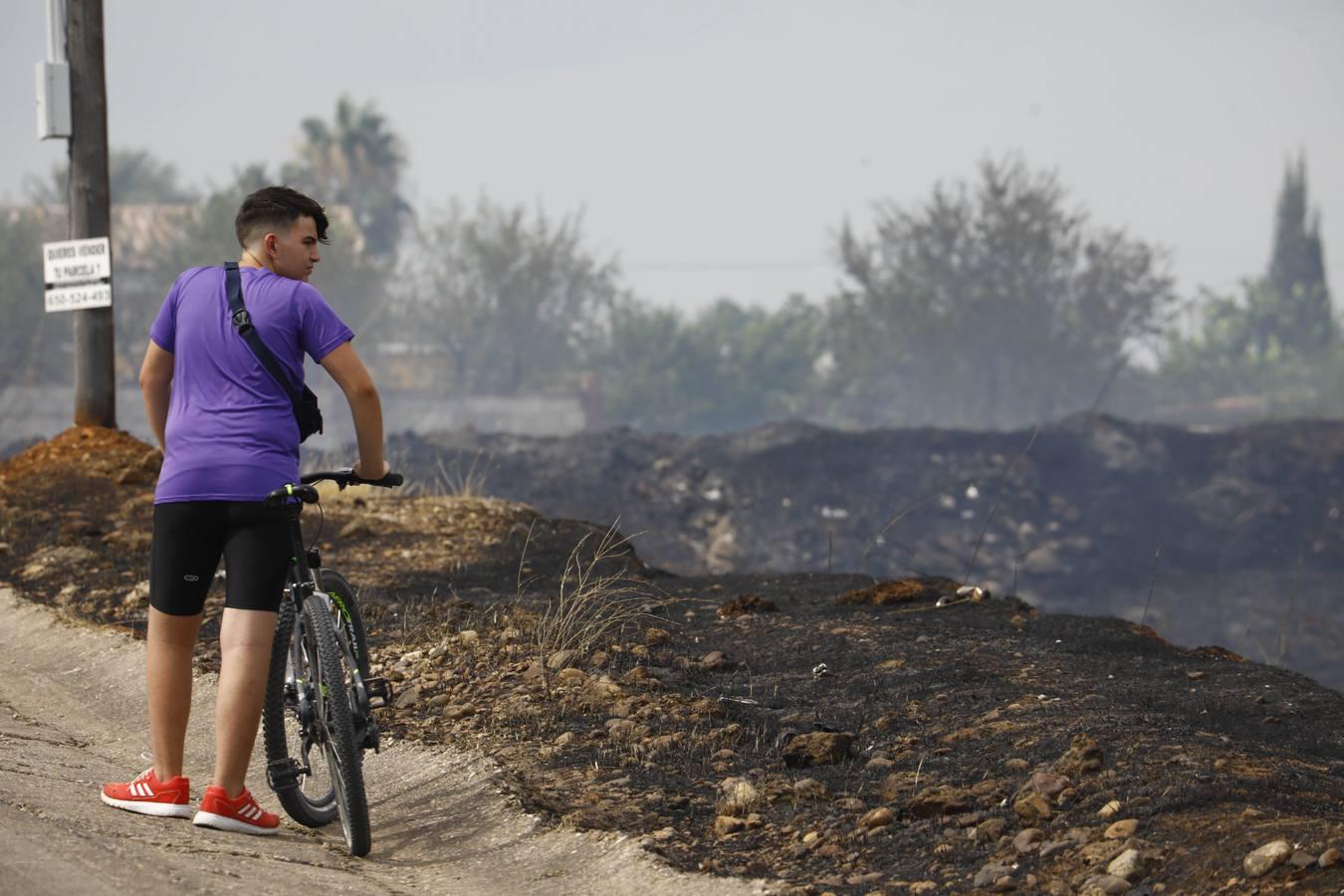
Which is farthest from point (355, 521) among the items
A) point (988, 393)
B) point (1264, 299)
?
point (1264, 299)

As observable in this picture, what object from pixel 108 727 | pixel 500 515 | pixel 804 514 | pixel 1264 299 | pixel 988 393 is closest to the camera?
pixel 108 727

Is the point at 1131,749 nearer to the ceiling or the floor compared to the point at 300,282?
nearer to the floor

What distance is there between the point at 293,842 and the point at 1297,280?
82226 mm

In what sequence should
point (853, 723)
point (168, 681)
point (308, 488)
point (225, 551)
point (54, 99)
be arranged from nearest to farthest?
point (308, 488), point (225, 551), point (168, 681), point (853, 723), point (54, 99)

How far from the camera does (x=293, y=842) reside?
15.3 feet

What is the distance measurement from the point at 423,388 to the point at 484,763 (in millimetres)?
52460

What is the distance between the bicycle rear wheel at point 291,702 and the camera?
460 centimetres

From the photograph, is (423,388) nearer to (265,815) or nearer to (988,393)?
(988,393)

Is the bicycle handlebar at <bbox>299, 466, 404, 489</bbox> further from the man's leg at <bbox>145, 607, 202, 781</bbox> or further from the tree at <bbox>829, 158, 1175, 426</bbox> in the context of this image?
the tree at <bbox>829, 158, 1175, 426</bbox>

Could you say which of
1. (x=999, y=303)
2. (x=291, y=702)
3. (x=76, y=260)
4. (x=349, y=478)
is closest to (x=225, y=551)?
(x=349, y=478)

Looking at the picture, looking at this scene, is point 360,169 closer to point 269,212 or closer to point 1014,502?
point 1014,502

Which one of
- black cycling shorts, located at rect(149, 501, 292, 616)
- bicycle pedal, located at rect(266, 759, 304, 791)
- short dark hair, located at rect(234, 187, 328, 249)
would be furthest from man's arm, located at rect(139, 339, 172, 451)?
bicycle pedal, located at rect(266, 759, 304, 791)

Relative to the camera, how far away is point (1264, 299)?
7938 cm

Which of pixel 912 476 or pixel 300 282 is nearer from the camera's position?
pixel 300 282
